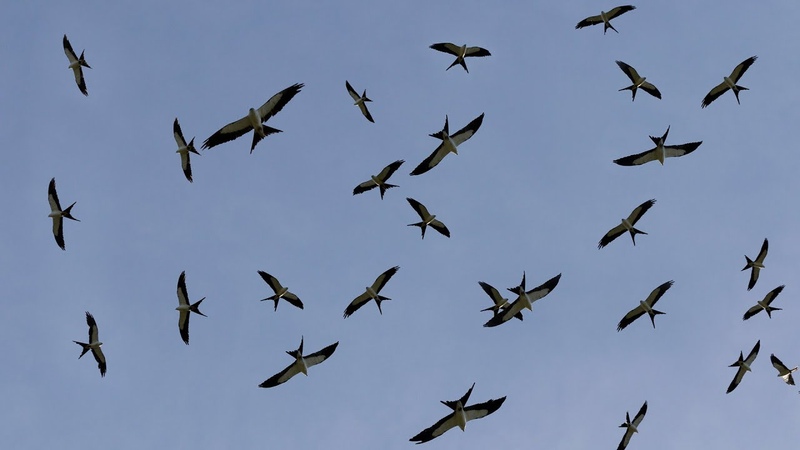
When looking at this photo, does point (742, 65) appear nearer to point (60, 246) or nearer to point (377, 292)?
point (377, 292)

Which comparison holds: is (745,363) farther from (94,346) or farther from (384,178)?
(94,346)

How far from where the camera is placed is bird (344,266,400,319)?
35.8m

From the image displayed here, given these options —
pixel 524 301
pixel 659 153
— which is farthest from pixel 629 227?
pixel 524 301

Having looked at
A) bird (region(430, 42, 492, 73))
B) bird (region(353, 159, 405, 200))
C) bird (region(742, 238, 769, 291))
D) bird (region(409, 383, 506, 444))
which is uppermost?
bird (region(430, 42, 492, 73))

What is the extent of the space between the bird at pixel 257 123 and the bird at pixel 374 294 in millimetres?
7757

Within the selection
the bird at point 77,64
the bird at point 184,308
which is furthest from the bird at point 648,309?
the bird at point 77,64

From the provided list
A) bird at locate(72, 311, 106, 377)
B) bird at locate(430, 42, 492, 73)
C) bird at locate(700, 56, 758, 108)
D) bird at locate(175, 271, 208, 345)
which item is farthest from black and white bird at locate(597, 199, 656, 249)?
bird at locate(72, 311, 106, 377)

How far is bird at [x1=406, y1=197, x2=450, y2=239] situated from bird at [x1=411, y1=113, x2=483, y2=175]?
1.36 metres

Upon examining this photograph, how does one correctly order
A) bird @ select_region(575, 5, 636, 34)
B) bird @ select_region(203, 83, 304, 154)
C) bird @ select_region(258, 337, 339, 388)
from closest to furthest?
1. bird @ select_region(203, 83, 304, 154)
2. bird @ select_region(258, 337, 339, 388)
3. bird @ select_region(575, 5, 636, 34)

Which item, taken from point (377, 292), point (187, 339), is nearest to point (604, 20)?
point (377, 292)

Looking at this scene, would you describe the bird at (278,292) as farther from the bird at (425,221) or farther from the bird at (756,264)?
the bird at (756,264)

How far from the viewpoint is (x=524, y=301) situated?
34875 mm

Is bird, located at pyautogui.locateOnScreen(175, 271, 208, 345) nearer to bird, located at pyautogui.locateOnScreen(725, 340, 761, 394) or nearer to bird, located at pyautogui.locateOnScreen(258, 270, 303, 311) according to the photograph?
bird, located at pyautogui.locateOnScreen(258, 270, 303, 311)

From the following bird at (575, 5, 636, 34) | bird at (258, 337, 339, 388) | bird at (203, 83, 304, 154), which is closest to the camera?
bird at (203, 83, 304, 154)
